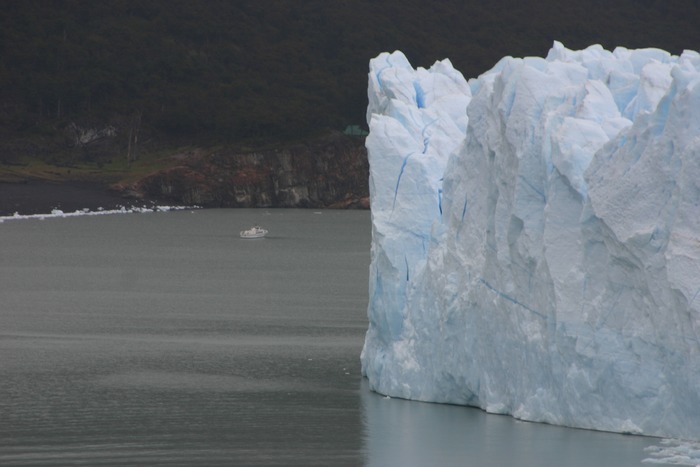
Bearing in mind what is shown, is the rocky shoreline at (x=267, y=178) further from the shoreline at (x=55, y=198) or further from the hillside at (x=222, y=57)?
the shoreline at (x=55, y=198)

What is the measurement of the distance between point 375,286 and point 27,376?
7614mm

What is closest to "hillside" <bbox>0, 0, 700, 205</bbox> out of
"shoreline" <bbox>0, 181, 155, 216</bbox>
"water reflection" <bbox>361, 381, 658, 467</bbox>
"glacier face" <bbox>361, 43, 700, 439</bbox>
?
"shoreline" <bbox>0, 181, 155, 216</bbox>

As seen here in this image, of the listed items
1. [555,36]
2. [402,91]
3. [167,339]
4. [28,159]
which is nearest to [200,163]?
[28,159]

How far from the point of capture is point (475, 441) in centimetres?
1805

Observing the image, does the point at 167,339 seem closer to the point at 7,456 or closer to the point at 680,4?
the point at 7,456

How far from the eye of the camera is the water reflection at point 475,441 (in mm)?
16469

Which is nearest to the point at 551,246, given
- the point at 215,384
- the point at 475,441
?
the point at 475,441

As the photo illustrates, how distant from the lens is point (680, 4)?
489ft

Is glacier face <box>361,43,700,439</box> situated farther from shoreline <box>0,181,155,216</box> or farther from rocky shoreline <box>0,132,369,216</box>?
rocky shoreline <box>0,132,369,216</box>

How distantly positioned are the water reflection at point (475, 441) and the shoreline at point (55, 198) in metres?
75.0

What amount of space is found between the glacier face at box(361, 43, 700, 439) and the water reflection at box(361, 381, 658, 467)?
0.88ft

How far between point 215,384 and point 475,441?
7649 millimetres

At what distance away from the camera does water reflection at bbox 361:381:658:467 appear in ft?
54.0

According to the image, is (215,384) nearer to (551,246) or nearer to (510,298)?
(510,298)
